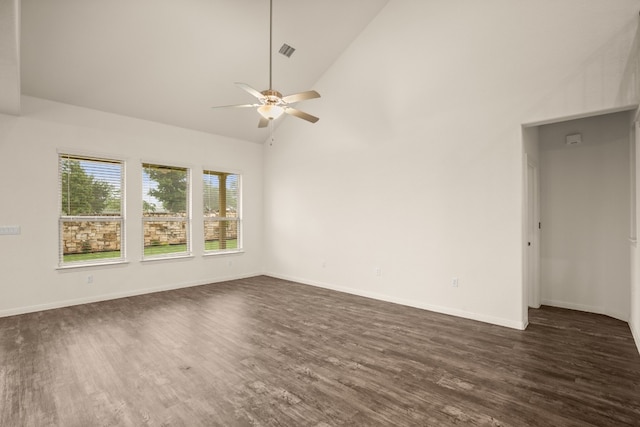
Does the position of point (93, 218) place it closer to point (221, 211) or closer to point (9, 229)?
point (9, 229)

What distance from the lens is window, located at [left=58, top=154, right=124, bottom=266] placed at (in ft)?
15.9

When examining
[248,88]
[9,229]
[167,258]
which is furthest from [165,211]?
[248,88]

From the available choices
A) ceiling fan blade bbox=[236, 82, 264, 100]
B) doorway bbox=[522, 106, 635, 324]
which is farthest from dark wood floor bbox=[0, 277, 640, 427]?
ceiling fan blade bbox=[236, 82, 264, 100]

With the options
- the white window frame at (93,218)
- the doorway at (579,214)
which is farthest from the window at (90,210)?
the doorway at (579,214)

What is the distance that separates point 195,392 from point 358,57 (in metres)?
5.19

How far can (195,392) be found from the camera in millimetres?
2420

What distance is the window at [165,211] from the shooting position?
570 cm

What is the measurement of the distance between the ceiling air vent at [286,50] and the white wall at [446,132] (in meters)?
0.89

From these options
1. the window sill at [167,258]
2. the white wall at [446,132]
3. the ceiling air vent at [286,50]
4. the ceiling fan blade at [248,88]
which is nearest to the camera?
the ceiling fan blade at [248,88]

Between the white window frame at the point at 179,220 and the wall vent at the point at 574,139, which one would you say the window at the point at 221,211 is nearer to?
the white window frame at the point at 179,220

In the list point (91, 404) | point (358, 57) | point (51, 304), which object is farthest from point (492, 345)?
point (51, 304)

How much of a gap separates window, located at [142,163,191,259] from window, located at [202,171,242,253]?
0.40 meters

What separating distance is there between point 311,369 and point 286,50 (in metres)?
4.68

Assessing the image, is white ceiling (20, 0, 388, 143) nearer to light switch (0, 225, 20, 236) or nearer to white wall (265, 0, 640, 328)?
white wall (265, 0, 640, 328)
